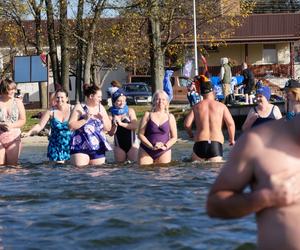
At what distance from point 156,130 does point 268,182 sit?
28.5 feet

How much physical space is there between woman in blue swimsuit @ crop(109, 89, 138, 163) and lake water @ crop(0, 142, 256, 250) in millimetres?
964

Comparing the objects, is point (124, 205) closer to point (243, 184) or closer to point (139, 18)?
point (243, 184)

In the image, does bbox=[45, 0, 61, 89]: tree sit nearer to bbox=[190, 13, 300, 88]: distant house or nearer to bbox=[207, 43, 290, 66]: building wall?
bbox=[190, 13, 300, 88]: distant house

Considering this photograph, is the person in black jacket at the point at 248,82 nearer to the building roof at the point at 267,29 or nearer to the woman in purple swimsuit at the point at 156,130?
the woman in purple swimsuit at the point at 156,130

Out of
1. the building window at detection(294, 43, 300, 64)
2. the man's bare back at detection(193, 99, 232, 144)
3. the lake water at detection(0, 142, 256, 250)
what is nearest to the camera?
the lake water at detection(0, 142, 256, 250)

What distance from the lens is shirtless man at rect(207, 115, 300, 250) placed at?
3186mm

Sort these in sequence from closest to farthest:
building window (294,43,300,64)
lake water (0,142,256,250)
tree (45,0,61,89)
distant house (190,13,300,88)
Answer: lake water (0,142,256,250) → tree (45,0,61,89) → distant house (190,13,300,88) → building window (294,43,300,64)

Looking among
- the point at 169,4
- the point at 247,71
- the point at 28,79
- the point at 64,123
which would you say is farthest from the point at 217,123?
the point at 169,4

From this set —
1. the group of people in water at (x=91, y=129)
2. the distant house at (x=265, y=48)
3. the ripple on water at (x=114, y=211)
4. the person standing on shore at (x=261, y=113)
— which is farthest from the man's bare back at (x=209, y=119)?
the distant house at (x=265, y=48)

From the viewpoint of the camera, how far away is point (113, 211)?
790 cm

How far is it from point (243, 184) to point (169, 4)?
92.2 ft

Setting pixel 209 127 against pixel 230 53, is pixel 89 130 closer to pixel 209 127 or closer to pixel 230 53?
pixel 209 127

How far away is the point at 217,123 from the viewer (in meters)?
11.4

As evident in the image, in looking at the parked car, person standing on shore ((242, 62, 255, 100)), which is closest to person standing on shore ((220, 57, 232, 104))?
person standing on shore ((242, 62, 255, 100))
